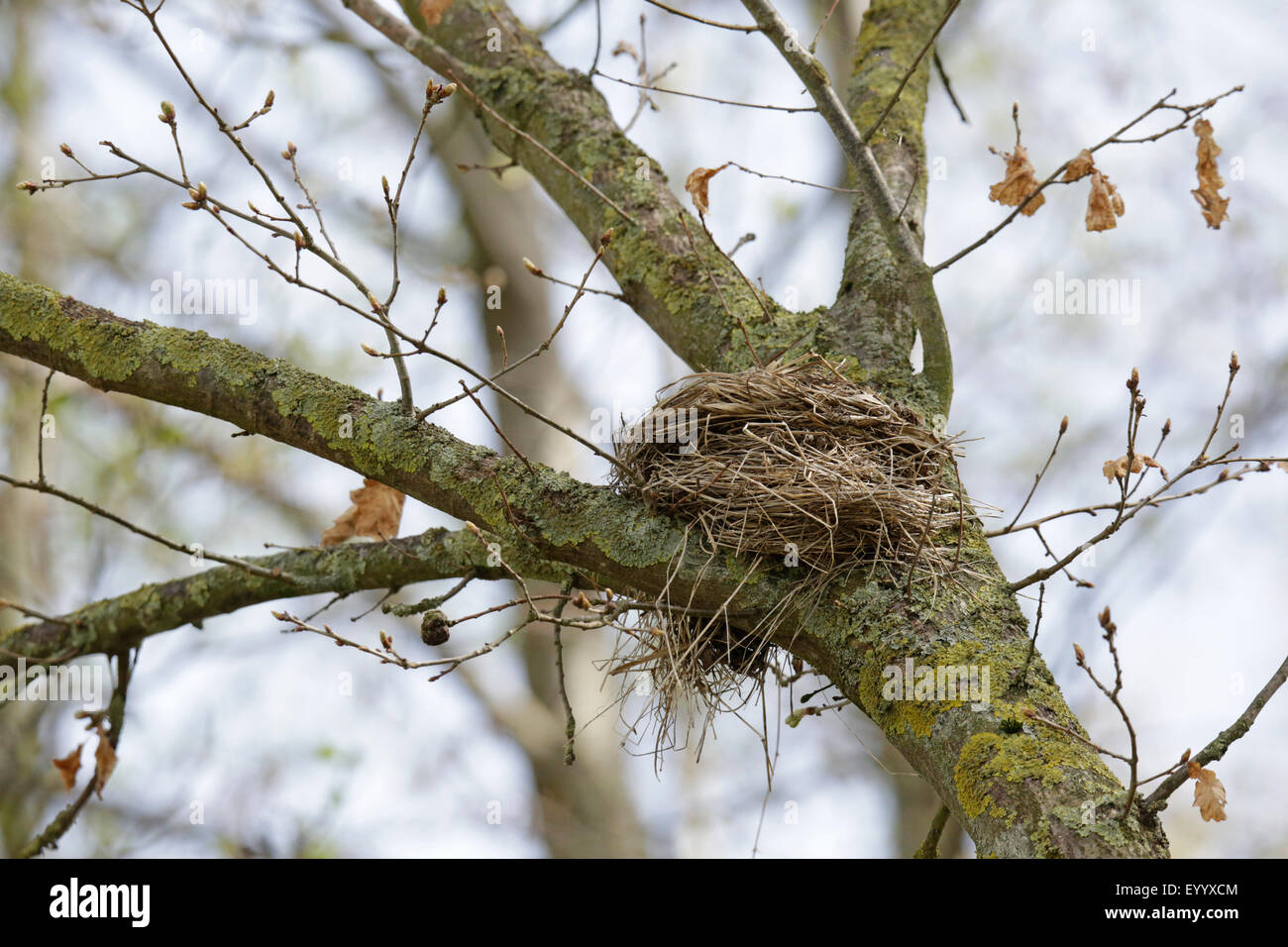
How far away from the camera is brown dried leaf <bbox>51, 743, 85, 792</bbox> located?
2.43 metres

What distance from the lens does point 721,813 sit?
9.43 metres

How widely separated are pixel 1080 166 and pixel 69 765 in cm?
285

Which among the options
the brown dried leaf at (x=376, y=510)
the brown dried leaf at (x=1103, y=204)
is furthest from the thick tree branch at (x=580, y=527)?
the brown dried leaf at (x=1103, y=204)

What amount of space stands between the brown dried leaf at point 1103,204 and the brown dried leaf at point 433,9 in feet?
7.69

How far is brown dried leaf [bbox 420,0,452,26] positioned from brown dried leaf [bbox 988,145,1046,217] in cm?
211

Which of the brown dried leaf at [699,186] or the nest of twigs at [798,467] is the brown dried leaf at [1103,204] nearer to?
the nest of twigs at [798,467]

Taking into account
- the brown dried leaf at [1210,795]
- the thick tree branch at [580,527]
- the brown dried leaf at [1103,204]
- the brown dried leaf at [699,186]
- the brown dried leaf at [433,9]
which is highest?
the brown dried leaf at [433,9]

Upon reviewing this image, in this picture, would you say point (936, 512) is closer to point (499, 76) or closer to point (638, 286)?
point (638, 286)

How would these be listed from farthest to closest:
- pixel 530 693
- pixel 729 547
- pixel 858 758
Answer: pixel 858 758
pixel 530 693
pixel 729 547

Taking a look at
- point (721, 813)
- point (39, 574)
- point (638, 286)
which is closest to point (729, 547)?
point (638, 286)

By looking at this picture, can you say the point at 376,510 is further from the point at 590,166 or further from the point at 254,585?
the point at 590,166

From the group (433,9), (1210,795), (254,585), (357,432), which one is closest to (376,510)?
(254,585)

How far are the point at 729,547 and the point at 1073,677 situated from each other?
17.7 feet

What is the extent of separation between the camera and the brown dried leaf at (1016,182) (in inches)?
103
